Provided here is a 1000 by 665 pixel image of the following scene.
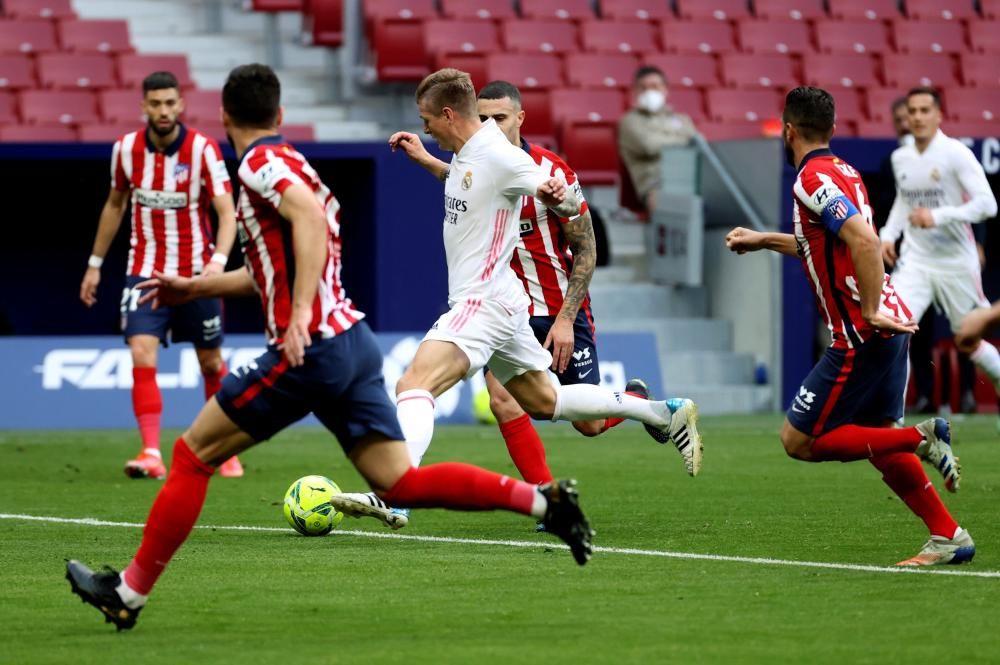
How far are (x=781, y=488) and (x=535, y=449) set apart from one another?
225cm

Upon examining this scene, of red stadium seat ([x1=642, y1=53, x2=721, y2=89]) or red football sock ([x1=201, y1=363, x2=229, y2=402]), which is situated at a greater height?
red stadium seat ([x1=642, y1=53, x2=721, y2=89])

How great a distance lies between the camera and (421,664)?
5.34 meters

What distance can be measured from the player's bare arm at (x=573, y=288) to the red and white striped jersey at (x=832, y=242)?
1.27 metres

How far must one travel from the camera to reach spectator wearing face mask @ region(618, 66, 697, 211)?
18.4 meters

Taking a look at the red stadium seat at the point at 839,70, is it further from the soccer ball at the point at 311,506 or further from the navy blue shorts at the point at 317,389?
the navy blue shorts at the point at 317,389

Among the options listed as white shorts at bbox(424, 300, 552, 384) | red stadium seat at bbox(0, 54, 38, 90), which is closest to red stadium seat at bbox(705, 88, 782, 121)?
red stadium seat at bbox(0, 54, 38, 90)

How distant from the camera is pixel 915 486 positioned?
7531 mm

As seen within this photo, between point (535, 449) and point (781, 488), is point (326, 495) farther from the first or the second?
point (781, 488)

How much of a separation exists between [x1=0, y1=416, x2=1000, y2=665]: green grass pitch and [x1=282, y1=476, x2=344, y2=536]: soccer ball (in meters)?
0.09

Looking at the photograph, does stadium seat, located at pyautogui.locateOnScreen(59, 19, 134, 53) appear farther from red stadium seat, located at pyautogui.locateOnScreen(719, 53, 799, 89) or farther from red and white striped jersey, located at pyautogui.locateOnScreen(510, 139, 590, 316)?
red and white striped jersey, located at pyautogui.locateOnScreen(510, 139, 590, 316)

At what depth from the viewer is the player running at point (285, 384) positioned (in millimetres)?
5945

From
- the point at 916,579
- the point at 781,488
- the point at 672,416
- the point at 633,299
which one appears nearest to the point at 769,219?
the point at 633,299

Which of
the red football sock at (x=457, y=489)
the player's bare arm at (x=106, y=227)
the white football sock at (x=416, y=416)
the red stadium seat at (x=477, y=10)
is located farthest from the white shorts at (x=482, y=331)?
the red stadium seat at (x=477, y=10)

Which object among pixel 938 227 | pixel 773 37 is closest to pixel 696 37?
pixel 773 37
